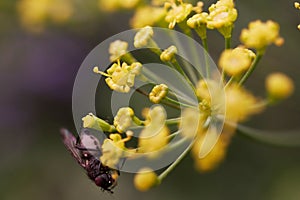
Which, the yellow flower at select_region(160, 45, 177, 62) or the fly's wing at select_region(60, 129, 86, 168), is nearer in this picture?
the yellow flower at select_region(160, 45, 177, 62)

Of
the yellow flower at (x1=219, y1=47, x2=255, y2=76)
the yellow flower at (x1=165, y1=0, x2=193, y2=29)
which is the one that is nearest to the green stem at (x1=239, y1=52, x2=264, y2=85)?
the yellow flower at (x1=219, y1=47, x2=255, y2=76)

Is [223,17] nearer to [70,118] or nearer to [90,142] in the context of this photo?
[90,142]

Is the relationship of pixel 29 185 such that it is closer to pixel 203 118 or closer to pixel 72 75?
pixel 72 75

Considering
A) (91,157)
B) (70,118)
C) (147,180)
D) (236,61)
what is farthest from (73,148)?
(70,118)

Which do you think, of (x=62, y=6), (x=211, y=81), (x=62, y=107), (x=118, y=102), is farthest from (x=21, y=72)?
(x=211, y=81)

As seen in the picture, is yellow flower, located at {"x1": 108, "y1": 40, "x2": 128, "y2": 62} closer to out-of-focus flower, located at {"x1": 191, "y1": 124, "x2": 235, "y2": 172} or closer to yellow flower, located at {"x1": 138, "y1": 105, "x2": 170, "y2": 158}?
yellow flower, located at {"x1": 138, "y1": 105, "x2": 170, "y2": 158}

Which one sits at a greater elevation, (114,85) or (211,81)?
(114,85)

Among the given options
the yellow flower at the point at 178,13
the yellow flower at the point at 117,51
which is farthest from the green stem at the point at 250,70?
the yellow flower at the point at 117,51
